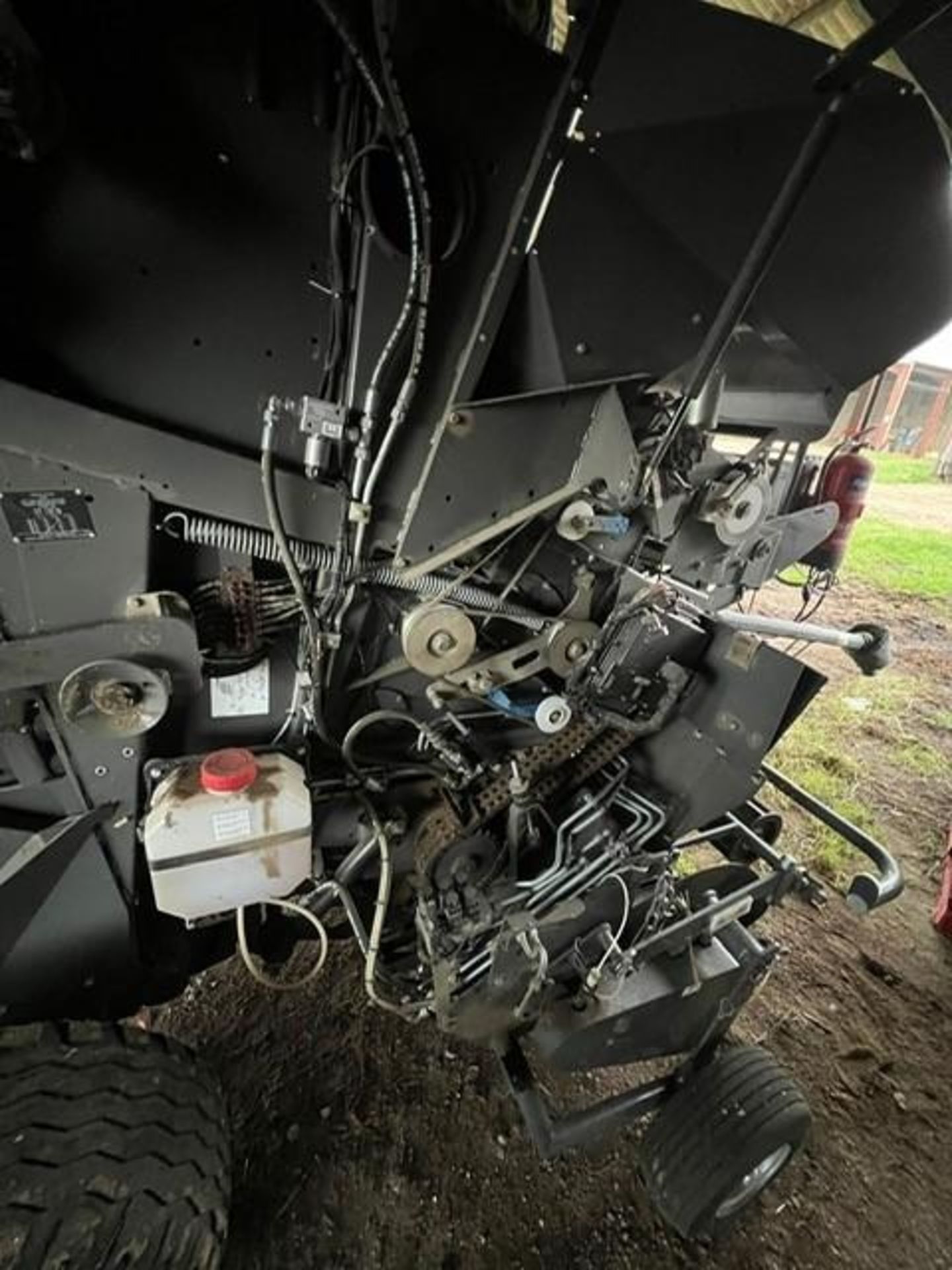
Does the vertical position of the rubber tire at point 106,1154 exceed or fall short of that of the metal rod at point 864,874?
it falls short

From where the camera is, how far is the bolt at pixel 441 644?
129cm

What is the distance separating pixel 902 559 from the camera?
7.57m

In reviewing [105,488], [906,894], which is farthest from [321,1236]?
[906,894]

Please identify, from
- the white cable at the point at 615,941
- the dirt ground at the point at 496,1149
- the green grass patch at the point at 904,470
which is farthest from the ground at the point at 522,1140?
the green grass patch at the point at 904,470

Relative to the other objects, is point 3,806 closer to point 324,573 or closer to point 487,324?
point 324,573

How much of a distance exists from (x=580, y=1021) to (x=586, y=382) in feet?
4.91

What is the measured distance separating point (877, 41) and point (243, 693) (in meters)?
1.62

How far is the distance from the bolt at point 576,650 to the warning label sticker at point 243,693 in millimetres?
750

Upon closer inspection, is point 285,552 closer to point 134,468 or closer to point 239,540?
point 239,540

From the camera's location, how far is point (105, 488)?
3.48 ft

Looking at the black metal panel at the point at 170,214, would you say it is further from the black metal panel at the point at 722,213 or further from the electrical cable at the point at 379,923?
the electrical cable at the point at 379,923

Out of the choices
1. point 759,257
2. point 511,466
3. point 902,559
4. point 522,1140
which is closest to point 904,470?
point 902,559

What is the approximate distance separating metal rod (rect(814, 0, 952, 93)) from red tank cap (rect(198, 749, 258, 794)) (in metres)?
1.57

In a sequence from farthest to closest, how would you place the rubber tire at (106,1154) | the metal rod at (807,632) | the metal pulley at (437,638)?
1. the metal rod at (807,632)
2. the metal pulley at (437,638)
3. the rubber tire at (106,1154)
